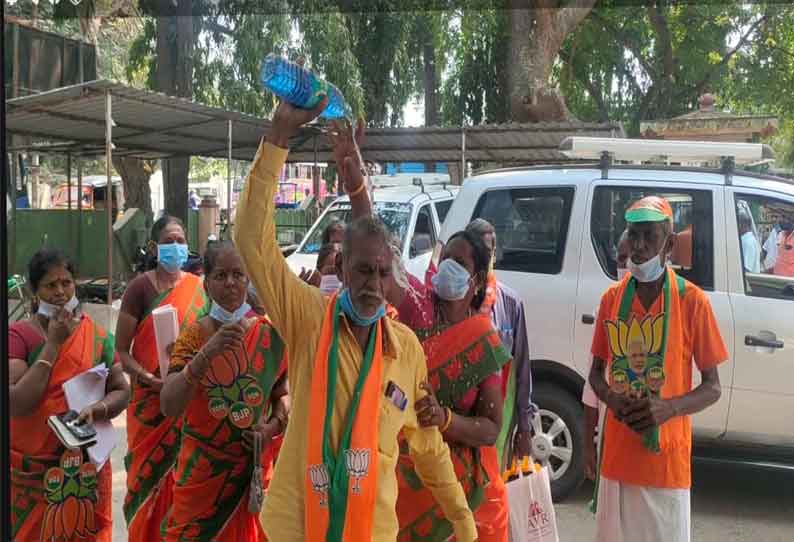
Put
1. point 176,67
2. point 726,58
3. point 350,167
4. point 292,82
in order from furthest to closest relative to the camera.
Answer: point 176,67
point 726,58
point 350,167
point 292,82

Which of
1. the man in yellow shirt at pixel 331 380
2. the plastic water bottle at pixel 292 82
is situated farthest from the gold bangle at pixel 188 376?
the plastic water bottle at pixel 292 82

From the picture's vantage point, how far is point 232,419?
2.87m

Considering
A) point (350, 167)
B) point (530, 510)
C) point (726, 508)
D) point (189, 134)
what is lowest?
point (726, 508)

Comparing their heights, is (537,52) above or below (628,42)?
below

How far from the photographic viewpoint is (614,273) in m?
4.54

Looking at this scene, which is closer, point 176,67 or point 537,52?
point 537,52

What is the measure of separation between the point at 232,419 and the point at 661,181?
8.98 ft

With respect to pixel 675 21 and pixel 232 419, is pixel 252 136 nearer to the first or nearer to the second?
pixel 675 21

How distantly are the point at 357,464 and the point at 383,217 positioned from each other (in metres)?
5.25

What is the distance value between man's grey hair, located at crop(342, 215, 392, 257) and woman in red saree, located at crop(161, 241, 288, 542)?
81 centimetres

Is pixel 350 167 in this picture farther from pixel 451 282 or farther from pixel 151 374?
pixel 151 374

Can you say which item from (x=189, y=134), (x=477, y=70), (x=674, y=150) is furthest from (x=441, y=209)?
(x=674, y=150)

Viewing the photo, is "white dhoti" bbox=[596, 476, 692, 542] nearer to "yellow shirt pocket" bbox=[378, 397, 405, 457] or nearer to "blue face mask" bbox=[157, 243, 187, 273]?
"yellow shirt pocket" bbox=[378, 397, 405, 457]

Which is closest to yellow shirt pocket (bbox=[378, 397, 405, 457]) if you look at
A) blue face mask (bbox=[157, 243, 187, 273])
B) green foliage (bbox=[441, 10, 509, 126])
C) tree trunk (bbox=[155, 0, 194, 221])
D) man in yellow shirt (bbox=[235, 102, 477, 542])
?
man in yellow shirt (bbox=[235, 102, 477, 542])
